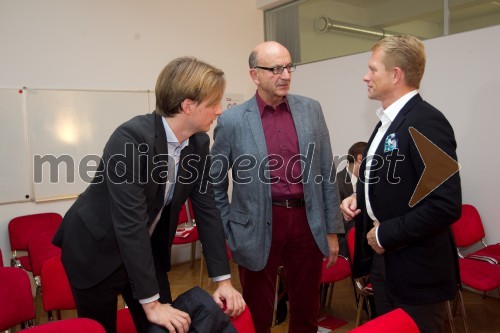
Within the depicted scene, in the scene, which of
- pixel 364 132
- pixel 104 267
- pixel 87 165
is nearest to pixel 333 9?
pixel 364 132

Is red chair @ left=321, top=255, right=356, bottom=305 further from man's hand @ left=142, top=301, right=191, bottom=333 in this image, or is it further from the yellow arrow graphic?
man's hand @ left=142, top=301, right=191, bottom=333

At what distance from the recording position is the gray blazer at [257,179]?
2.03 meters

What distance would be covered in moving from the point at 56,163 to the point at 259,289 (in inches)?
114

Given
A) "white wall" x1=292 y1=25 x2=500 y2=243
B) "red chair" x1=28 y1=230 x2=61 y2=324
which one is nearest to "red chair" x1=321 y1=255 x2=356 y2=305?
"white wall" x1=292 y1=25 x2=500 y2=243

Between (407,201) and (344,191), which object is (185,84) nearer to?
(407,201)

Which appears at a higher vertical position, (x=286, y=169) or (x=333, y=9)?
(x=333, y=9)

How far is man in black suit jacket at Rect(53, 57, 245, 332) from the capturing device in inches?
51.4

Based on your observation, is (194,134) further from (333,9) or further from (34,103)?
(333,9)

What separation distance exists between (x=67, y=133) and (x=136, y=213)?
10.6ft

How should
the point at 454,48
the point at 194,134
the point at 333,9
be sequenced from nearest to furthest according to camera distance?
the point at 194,134 → the point at 454,48 → the point at 333,9

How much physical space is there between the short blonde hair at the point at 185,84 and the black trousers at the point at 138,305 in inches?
23.8

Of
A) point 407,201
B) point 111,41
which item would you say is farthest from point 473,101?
point 111,41

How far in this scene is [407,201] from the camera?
157 centimetres

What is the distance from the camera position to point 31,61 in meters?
3.92
